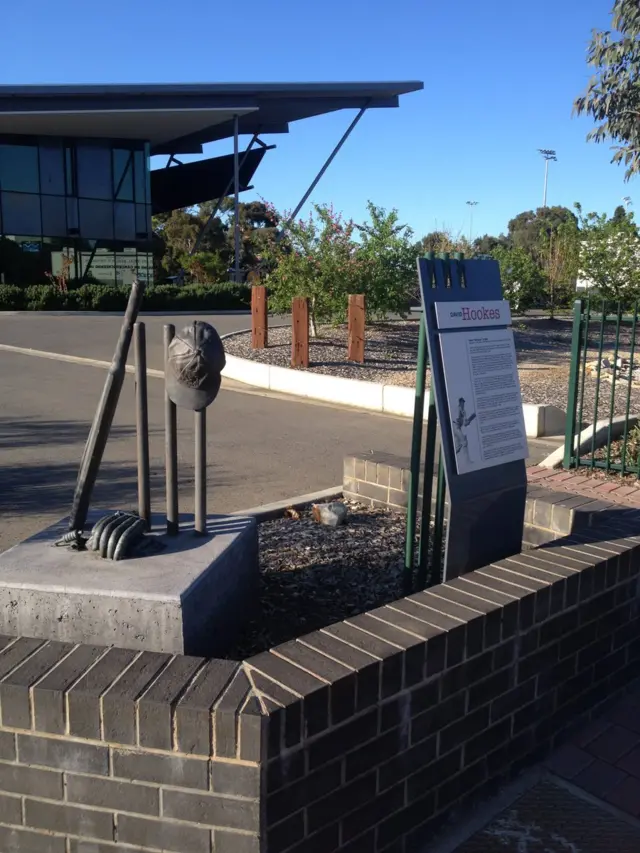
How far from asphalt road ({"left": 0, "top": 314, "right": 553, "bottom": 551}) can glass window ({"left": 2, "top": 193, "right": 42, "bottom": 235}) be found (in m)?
21.0

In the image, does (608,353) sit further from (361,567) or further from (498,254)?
(361,567)

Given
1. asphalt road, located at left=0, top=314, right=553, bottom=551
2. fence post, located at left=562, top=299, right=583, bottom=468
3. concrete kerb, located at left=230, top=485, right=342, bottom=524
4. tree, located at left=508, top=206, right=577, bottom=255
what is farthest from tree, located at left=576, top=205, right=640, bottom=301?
tree, located at left=508, top=206, right=577, bottom=255

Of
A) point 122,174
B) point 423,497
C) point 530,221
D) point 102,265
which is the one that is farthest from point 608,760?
point 530,221

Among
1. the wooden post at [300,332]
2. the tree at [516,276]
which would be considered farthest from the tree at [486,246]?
the wooden post at [300,332]

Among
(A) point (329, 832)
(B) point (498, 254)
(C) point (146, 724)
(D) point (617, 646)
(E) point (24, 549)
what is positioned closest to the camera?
(C) point (146, 724)

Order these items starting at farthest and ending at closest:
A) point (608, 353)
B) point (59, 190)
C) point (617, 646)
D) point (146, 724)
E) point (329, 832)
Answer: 1. point (59, 190)
2. point (608, 353)
3. point (617, 646)
4. point (329, 832)
5. point (146, 724)

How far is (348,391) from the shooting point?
1130cm

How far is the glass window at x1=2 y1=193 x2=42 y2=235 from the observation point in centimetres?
Answer: 3312

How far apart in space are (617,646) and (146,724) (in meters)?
2.22

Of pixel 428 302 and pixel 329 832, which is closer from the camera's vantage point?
pixel 329 832

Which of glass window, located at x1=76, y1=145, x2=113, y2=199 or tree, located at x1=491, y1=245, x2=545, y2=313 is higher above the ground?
glass window, located at x1=76, y1=145, x2=113, y2=199

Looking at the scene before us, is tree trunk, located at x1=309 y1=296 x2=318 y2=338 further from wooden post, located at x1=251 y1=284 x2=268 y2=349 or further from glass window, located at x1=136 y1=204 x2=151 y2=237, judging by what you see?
glass window, located at x1=136 y1=204 x2=151 y2=237

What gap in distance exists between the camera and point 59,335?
1955 cm

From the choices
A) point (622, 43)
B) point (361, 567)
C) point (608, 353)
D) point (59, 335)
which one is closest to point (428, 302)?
point (361, 567)
